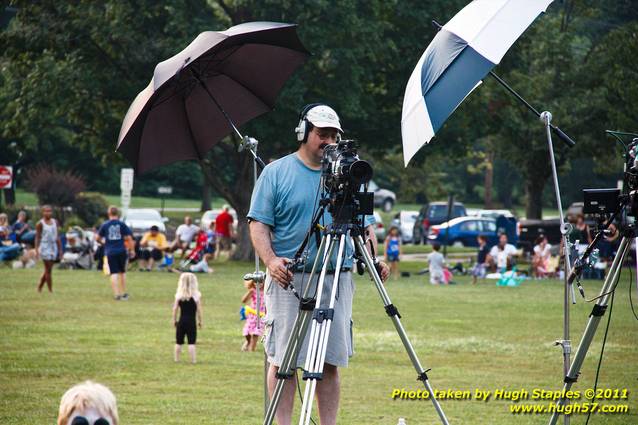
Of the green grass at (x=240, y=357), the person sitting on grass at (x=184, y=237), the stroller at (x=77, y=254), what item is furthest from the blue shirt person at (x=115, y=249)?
the person sitting on grass at (x=184, y=237)

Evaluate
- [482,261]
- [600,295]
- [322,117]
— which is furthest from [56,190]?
[600,295]

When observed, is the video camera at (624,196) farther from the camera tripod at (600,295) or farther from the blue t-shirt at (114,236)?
the blue t-shirt at (114,236)

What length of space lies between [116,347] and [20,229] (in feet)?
85.0

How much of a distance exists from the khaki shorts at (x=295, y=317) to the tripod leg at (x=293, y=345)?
0.24 m

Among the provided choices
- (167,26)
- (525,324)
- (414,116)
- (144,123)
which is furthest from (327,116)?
(167,26)

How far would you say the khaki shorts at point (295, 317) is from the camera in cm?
762

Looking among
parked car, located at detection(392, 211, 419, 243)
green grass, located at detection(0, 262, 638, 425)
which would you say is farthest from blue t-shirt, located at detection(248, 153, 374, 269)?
parked car, located at detection(392, 211, 419, 243)

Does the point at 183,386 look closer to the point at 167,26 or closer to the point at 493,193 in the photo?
the point at 167,26

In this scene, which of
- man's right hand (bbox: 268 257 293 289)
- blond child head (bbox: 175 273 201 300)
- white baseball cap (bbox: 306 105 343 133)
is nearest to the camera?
man's right hand (bbox: 268 257 293 289)

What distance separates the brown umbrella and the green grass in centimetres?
265

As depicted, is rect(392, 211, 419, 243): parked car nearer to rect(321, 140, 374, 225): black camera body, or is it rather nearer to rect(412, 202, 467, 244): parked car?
rect(412, 202, 467, 244): parked car

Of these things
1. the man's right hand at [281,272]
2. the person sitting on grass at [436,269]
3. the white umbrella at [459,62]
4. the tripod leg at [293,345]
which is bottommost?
the person sitting on grass at [436,269]

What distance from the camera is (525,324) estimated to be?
20562 millimetres

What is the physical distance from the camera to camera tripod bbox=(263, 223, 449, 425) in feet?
22.0
